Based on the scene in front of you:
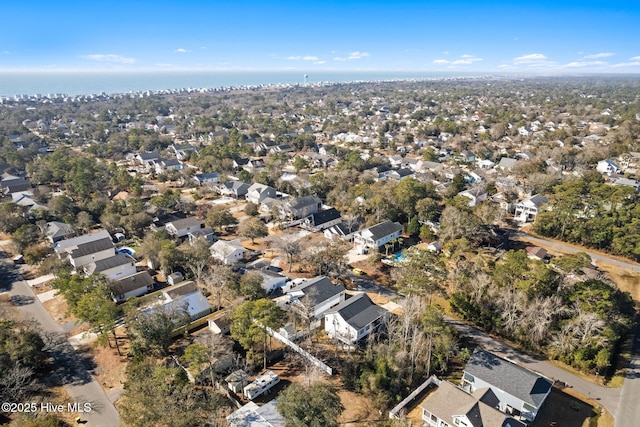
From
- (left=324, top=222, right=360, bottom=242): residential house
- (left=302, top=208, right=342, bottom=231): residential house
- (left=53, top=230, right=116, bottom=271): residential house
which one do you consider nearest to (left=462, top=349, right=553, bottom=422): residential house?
(left=324, top=222, right=360, bottom=242): residential house

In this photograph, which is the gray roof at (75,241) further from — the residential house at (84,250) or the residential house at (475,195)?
the residential house at (475,195)

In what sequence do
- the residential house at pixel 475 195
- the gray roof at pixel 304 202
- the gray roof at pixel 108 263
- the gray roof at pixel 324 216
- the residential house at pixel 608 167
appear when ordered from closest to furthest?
the gray roof at pixel 108 263, the gray roof at pixel 324 216, the gray roof at pixel 304 202, the residential house at pixel 475 195, the residential house at pixel 608 167

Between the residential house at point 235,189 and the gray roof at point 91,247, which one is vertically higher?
the residential house at point 235,189

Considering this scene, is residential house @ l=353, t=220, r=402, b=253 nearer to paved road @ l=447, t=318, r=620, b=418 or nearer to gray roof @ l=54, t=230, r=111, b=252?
paved road @ l=447, t=318, r=620, b=418

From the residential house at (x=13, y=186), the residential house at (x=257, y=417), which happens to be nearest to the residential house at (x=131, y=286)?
the residential house at (x=257, y=417)

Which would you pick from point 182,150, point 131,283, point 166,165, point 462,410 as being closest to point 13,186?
point 166,165

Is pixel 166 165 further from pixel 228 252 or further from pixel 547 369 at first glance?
pixel 547 369
